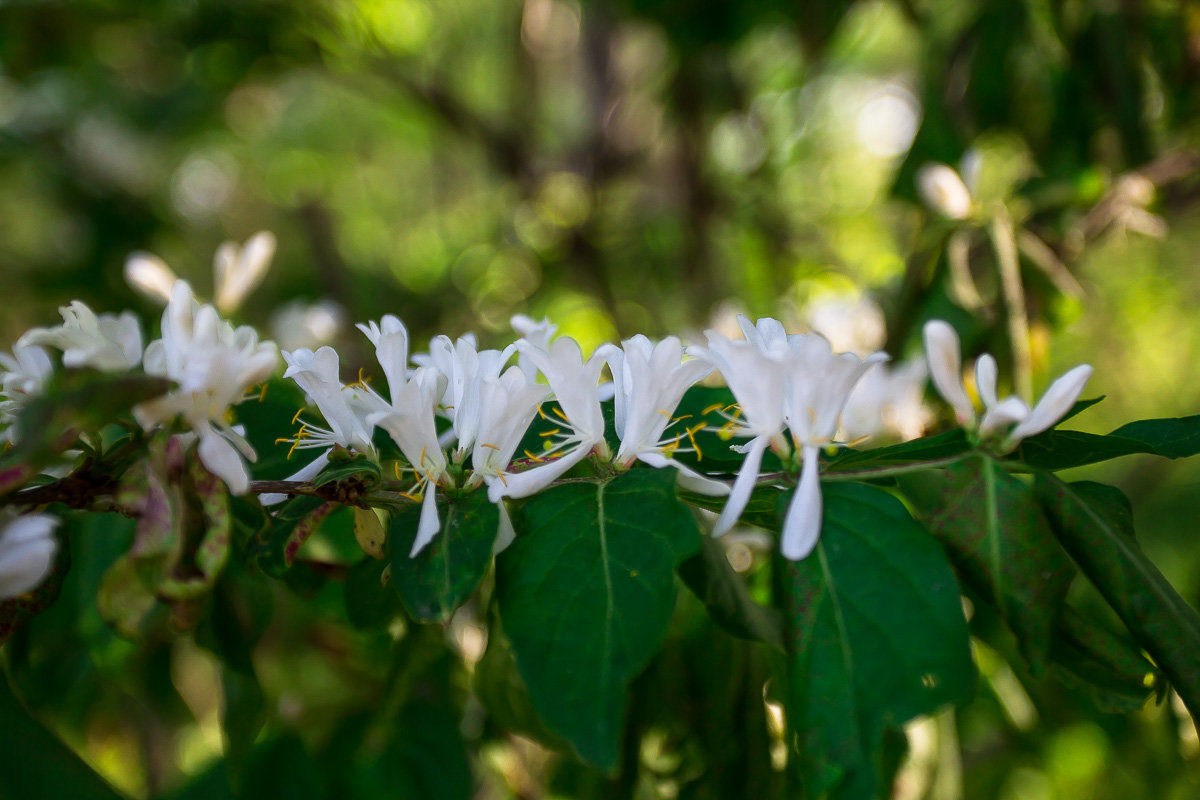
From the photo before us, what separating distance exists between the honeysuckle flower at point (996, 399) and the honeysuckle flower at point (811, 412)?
0.21 ft

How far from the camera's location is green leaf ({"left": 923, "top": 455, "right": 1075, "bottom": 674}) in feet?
1.54

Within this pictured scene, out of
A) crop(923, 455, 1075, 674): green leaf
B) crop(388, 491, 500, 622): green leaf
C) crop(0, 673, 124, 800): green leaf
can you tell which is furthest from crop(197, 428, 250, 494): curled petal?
crop(923, 455, 1075, 674): green leaf

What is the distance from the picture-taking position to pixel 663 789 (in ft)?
2.59

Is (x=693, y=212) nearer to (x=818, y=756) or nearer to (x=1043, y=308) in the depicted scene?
(x=1043, y=308)

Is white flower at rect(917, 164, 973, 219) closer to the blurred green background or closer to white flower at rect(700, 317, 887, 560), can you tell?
the blurred green background

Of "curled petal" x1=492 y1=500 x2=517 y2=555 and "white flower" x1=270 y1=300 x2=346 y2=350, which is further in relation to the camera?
"white flower" x1=270 y1=300 x2=346 y2=350

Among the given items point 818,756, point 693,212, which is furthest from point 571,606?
point 693,212

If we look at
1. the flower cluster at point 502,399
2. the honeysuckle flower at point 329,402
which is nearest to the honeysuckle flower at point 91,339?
the flower cluster at point 502,399

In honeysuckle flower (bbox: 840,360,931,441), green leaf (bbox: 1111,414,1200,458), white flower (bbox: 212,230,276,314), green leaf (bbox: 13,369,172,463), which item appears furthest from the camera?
honeysuckle flower (bbox: 840,360,931,441)

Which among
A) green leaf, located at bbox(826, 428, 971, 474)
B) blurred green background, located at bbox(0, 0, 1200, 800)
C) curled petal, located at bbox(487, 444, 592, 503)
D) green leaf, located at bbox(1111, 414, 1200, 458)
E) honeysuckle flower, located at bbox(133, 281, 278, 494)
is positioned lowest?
blurred green background, located at bbox(0, 0, 1200, 800)

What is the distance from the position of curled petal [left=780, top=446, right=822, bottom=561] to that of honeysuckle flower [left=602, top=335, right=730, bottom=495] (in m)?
0.06

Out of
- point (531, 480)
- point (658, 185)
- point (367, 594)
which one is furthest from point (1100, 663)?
point (658, 185)

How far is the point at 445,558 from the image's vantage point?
485mm

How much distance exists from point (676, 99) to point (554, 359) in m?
1.62
